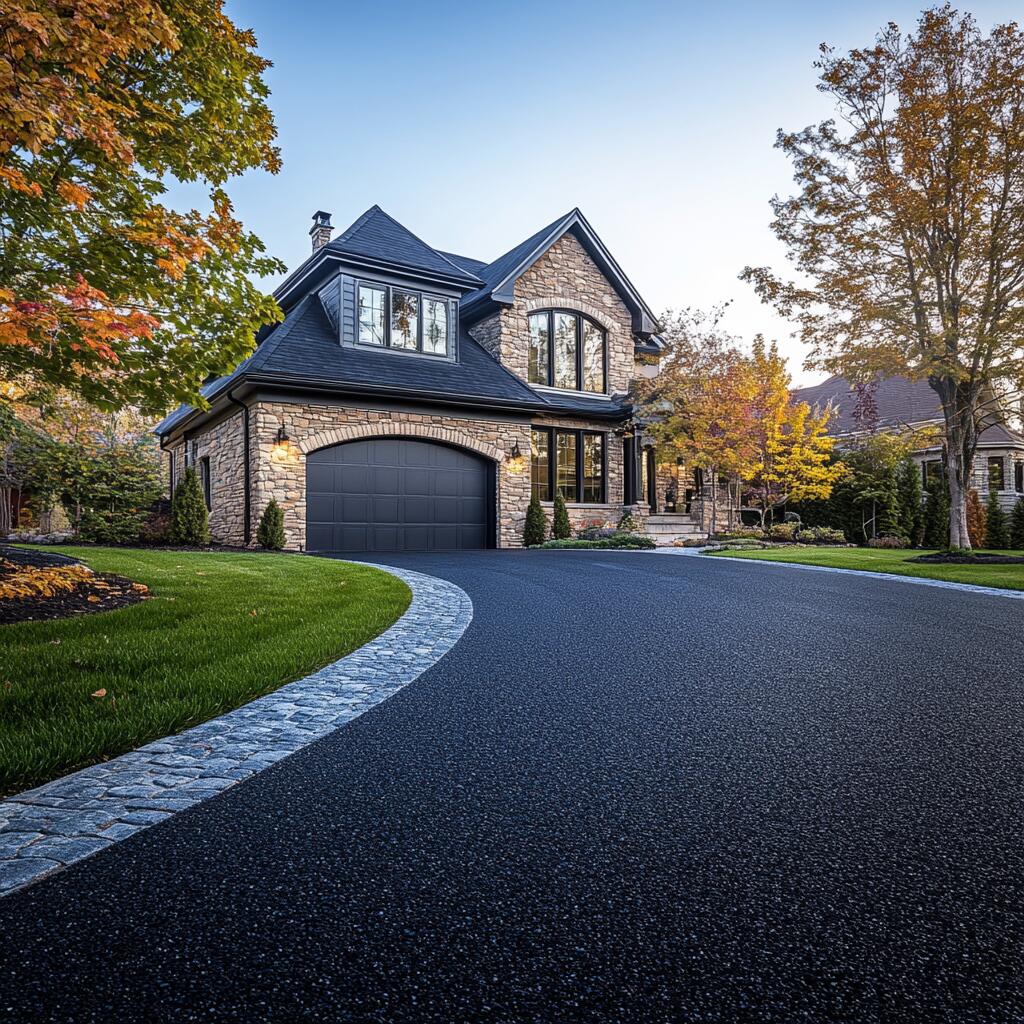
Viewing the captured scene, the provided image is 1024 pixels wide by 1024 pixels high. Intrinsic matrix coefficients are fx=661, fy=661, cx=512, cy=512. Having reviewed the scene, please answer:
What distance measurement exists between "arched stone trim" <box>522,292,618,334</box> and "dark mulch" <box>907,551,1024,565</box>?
10.7 m

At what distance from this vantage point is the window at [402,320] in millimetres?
15523

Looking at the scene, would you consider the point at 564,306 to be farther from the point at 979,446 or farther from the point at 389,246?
the point at 979,446

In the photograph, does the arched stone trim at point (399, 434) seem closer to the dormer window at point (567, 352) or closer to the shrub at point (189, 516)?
the shrub at point (189, 516)

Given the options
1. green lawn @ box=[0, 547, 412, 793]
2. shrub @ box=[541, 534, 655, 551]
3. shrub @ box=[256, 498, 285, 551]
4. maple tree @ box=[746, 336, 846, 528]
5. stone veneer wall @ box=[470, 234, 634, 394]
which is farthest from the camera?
stone veneer wall @ box=[470, 234, 634, 394]

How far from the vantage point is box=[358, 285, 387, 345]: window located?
50.7 ft

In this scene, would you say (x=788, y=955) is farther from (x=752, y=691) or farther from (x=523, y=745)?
(x=752, y=691)

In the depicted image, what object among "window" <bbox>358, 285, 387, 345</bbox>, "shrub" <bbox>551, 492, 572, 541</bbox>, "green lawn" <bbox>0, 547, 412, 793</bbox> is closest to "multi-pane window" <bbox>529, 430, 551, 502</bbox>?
"shrub" <bbox>551, 492, 572, 541</bbox>

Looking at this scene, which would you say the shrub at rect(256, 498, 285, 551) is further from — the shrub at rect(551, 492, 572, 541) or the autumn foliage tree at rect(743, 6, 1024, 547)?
the autumn foliage tree at rect(743, 6, 1024, 547)

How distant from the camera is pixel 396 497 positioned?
15164mm

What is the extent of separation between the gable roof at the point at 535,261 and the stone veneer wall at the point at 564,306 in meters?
0.21

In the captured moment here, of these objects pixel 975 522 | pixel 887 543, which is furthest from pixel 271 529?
pixel 975 522

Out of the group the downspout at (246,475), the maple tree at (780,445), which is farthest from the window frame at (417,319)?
the maple tree at (780,445)

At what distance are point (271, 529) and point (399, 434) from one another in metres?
3.54

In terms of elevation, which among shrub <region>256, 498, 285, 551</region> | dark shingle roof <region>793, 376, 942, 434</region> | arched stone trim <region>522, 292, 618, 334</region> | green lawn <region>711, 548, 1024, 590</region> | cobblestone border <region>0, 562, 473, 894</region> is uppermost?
arched stone trim <region>522, 292, 618, 334</region>
